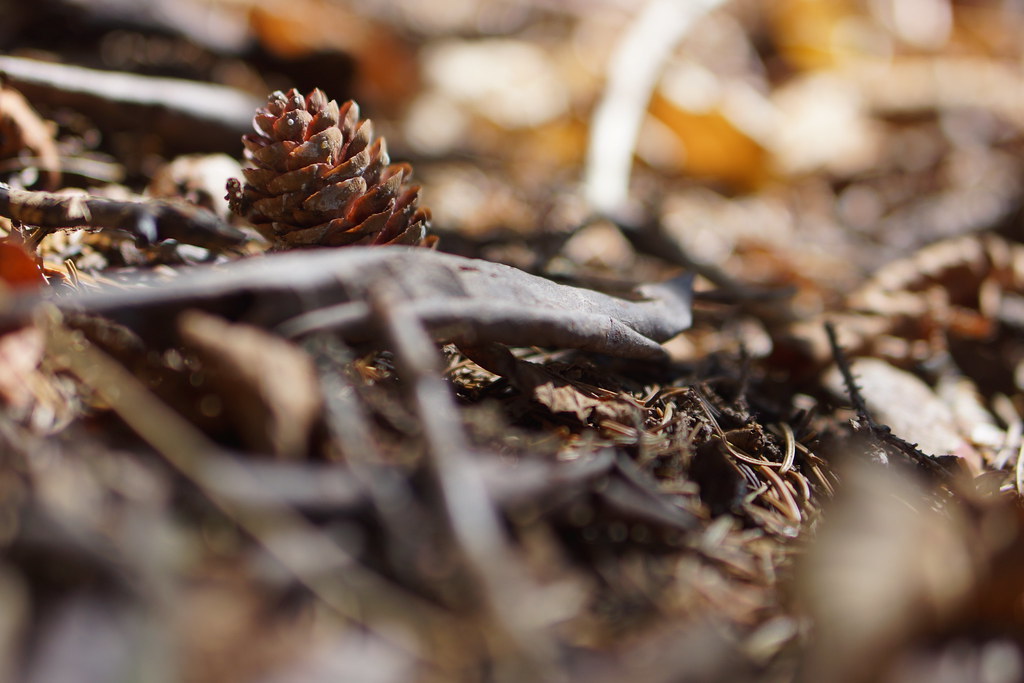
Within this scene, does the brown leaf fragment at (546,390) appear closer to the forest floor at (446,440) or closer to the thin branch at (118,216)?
the forest floor at (446,440)

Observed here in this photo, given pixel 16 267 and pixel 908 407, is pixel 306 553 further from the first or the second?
pixel 908 407

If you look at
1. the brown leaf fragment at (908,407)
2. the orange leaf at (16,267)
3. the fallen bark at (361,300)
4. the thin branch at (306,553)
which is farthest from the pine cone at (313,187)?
the brown leaf fragment at (908,407)

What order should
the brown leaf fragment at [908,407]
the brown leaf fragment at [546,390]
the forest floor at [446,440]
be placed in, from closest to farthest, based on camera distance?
the forest floor at [446,440]
the brown leaf fragment at [546,390]
the brown leaf fragment at [908,407]

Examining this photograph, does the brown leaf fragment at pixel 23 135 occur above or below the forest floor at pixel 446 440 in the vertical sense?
above

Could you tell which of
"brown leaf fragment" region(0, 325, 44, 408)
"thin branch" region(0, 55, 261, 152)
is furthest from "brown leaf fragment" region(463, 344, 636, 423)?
"thin branch" region(0, 55, 261, 152)

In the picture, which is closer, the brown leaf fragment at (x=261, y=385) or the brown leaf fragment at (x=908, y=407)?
the brown leaf fragment at (x=261, y=385)

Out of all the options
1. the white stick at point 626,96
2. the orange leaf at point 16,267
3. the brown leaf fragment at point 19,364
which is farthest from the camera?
the white stick at point 626,96
